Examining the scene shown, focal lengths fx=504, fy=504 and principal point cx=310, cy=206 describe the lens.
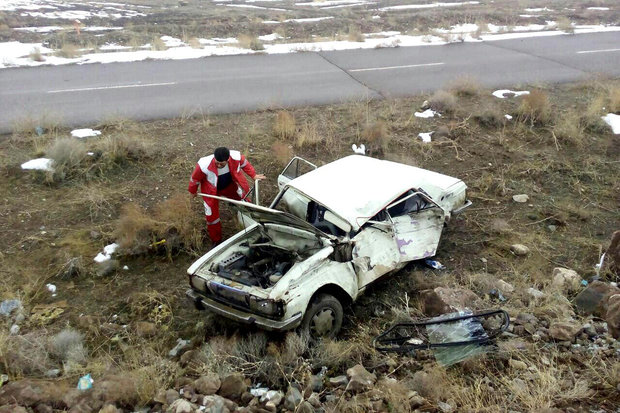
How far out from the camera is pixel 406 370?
16.5 feet

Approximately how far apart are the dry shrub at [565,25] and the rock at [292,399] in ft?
72.4

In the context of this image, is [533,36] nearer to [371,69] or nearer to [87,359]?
[371,69]

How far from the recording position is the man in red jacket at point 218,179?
7109 mm

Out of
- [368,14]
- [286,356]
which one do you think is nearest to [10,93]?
[286,356]

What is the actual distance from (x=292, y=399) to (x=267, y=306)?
1.01 m

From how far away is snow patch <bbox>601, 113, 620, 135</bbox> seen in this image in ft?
36.6

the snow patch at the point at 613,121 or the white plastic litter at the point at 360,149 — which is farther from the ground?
the snow patch at the point at 613,121

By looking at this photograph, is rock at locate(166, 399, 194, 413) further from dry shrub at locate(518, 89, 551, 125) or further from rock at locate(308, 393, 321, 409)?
dry shrub at locate(518, 89, 551, 125)

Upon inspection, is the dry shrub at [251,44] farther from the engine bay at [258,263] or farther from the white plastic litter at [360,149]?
the engine bay at [258,263]

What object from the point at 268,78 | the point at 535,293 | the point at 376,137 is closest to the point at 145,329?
the point at 535,293

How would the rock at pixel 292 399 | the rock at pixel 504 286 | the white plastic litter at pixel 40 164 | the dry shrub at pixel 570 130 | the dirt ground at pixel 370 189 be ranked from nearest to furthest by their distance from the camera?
1. the rock at pixel 292 399
2. the dirt ground at pixel 370 189
3. the rock at pixel 504 286
4. the white plastic litter at pixel 40 164
5. the dry shrub at pixel 570 130

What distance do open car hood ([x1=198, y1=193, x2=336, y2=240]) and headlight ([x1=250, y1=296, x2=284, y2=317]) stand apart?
922mm

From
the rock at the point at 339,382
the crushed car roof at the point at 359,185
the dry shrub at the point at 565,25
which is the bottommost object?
the rock at the point at 339,382

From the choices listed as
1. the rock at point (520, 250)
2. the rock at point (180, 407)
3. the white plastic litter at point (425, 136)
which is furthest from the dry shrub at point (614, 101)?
the rock at point (180, 407)
